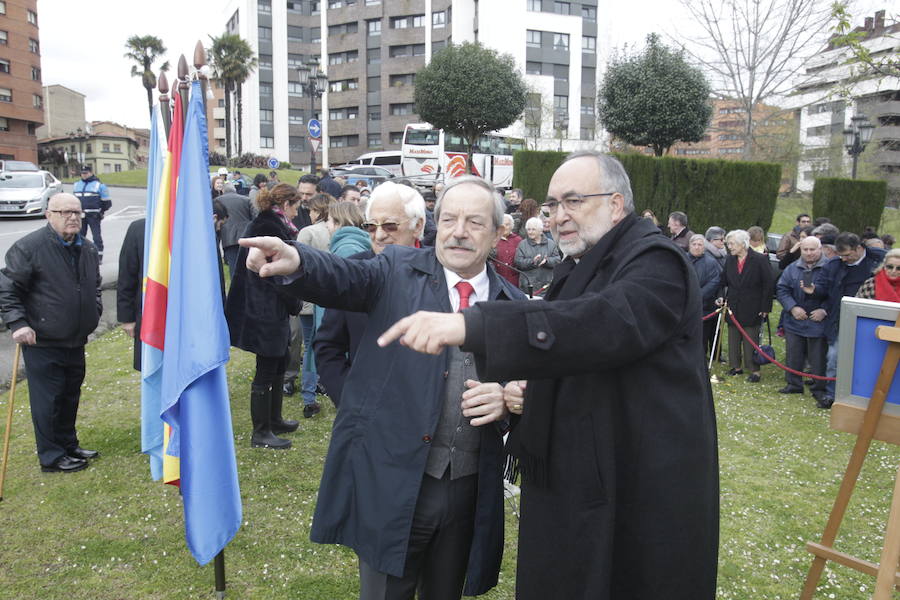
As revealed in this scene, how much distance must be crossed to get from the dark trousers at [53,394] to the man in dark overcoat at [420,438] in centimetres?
392

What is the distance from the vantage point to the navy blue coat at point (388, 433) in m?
2.30

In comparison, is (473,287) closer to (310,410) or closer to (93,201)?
(310,410)

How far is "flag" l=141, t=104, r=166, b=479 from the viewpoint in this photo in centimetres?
388

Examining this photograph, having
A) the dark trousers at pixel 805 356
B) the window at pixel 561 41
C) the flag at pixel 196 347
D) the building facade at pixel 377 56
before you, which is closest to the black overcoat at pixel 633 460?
the flag at pixel 196 347

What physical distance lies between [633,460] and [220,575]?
2.72 meters

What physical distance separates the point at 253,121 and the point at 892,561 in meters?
69.2

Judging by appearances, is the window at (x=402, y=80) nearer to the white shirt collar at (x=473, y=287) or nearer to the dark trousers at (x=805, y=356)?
the dark trousers at (x=805, y=356)

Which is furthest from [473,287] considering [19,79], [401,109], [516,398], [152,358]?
[19,79]

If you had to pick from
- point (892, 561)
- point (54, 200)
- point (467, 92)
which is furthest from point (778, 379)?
point (467, 92)

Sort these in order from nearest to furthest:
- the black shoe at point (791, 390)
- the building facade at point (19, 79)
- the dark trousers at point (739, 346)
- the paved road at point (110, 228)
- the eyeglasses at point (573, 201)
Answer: the eyeglasses at point (573, 201), the black shoe at point (791, 390), the dark trousers at point (739, 346), the paved road at point (110, 228), the building facade at point (19, 79)

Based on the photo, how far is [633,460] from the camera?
1.89 m

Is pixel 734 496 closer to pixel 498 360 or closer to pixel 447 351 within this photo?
pixel 447 351

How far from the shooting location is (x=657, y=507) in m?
1.89

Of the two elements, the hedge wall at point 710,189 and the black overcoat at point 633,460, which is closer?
the black overcoat at point 633,460
